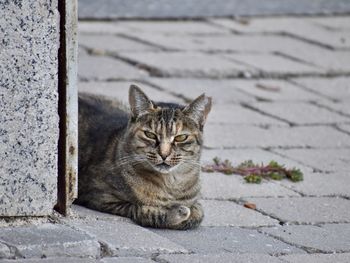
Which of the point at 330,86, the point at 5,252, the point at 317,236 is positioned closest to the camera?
the point at 5,252

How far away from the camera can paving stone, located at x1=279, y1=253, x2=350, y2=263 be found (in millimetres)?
4719

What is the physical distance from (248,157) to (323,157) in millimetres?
538

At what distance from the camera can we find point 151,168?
203 inches

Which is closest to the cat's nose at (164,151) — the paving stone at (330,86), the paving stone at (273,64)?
the paving stone at (330,86)

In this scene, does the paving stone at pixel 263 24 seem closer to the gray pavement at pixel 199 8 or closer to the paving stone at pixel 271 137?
the gray pavement at pixel 199 8

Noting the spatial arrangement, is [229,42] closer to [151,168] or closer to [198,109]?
[198,109]

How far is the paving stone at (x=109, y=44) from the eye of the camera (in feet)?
27.2

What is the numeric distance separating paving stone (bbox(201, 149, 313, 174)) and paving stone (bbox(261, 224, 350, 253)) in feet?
3.37

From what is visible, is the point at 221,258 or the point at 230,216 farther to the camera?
the point at 230,216

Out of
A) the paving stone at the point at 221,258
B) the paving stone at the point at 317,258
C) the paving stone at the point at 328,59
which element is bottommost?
the paving stone at the point at 317,258

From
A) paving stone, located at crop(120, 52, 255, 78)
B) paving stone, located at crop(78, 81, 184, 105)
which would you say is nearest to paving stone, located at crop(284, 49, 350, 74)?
paving stone, located at crop(120, 52, 255, 78)

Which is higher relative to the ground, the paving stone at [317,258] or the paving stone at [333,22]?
the paving stone at [333,22]

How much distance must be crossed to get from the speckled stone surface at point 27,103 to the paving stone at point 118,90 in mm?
2444

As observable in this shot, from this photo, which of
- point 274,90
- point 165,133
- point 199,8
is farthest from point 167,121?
point 199,8
